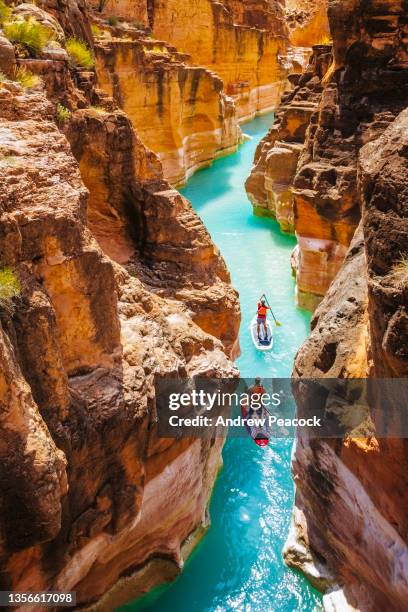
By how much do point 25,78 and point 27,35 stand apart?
2.59 feet

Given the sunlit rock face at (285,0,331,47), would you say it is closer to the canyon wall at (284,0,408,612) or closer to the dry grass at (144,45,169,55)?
the dry grass at (144,45,169,55)

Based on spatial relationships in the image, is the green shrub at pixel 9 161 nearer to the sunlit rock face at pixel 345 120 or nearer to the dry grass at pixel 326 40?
the sunlit rock face at pixel 345 120

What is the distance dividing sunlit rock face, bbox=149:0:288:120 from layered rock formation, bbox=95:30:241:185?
4.79 metres

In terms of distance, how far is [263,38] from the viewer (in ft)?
111

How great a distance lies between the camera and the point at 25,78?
18.5 feet

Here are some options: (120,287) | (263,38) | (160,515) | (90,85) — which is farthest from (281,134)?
(263,38)

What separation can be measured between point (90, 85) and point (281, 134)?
10.4 meters

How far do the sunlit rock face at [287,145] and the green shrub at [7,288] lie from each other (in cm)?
1233

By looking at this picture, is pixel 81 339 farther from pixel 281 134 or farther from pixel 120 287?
pixel 281 134

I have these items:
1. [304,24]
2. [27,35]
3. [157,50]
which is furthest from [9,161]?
[304,24]

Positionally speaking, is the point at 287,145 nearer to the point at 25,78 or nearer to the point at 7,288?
the point at 25,78

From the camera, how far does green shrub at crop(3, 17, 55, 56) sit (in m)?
5.99

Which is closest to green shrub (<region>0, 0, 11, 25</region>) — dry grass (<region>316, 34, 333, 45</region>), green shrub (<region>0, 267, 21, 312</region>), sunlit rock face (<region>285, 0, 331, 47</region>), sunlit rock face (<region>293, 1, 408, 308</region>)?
green shrub (<region>0, 267, 21, 312</region>)

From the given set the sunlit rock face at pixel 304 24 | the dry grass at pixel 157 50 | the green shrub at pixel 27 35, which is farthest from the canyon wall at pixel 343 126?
the sunlit rock face at pixel 304 24
